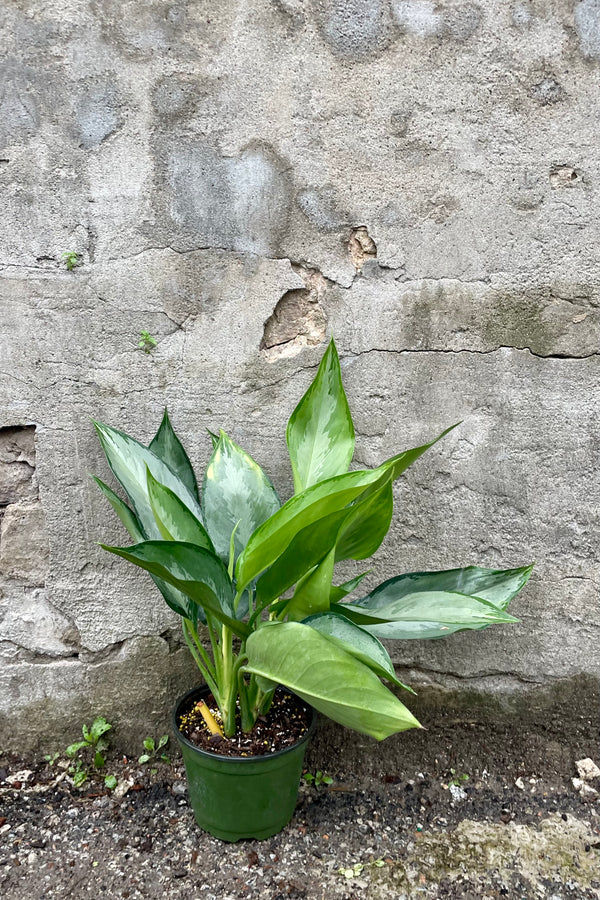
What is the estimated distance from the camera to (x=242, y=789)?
1.35 metres

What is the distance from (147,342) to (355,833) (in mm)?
1214

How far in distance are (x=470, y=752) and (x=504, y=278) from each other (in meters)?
1.18

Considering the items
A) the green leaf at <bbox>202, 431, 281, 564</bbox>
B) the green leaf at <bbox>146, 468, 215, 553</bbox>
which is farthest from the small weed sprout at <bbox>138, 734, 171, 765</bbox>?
the green leaf at <bbox>146, 468, 215, 553</bbox>

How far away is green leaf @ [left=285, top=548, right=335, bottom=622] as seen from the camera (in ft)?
3.79

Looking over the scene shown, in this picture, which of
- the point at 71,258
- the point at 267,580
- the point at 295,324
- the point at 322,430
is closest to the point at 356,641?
the point at 267,580

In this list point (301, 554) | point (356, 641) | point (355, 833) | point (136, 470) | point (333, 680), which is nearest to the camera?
point (333, 680)

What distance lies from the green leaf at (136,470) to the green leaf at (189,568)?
19 centimetres

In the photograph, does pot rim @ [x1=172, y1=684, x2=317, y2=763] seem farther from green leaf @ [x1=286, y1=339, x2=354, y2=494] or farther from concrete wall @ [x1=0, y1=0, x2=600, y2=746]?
green leaf @ [x1=286, y1=339, x2=354, y2=494]

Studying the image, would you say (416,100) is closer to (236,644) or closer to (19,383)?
(19,383)

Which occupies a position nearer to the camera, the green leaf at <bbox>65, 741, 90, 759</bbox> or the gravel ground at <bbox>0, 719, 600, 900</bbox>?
the gravel ground at <bbox>0, 719, 600, 900</bbox>

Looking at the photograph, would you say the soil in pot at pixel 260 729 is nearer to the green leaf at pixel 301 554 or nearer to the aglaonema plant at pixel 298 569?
the aglaonema plant at pixel 298 569

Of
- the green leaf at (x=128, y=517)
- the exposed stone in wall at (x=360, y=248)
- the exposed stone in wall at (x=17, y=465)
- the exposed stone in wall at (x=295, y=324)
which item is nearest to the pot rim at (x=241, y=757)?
the green leaf at (x=128, y=517)

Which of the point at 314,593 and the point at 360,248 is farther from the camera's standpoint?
the point at 360,248

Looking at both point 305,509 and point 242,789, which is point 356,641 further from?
point 242,789
